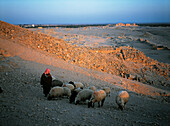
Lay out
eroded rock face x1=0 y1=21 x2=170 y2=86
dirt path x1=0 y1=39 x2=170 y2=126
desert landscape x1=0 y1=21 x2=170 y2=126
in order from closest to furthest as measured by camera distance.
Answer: dirt path x1=0 y1=39 x2=170 y2=126, desert landscape x1=0 y1=21 x2=170 y2=126, eroded rock face x1=0 y1=21 x2=170 y2=86

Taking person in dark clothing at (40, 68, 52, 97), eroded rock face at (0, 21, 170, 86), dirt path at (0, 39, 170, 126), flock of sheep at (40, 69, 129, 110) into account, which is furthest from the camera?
eroded rock face at (0, 21, 170, 86)

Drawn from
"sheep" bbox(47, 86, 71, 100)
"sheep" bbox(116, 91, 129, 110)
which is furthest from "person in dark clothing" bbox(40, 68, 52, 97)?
"sheep" bbox(116, 91, 129, 110)

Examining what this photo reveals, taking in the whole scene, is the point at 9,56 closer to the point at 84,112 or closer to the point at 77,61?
the point at 77,61

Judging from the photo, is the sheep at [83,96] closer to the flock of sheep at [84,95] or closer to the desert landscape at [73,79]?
the flock of sheep at [84,95]

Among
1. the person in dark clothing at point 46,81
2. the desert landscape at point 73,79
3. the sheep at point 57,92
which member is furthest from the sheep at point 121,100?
the person in dark clothing at point 46,81

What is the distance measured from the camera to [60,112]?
5004 millimetres

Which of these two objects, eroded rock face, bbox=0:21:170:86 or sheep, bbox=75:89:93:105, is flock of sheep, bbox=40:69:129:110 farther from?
eroded rock face, bbox=0:21:170:86

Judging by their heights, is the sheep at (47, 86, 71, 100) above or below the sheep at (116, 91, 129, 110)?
above

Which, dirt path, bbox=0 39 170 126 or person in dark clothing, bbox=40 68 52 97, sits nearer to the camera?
dirt path, bbox=0 39 170 126

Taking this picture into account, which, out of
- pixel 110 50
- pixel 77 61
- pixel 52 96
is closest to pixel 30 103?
pixel 52 96

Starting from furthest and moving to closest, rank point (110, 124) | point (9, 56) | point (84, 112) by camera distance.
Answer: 1. point (9, 56)
2. point (84, 112)
3. point (110, 124)

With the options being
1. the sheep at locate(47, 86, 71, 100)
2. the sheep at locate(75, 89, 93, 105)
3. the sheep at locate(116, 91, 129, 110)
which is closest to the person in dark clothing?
the sheep at locate(47, 86, 71, 100)

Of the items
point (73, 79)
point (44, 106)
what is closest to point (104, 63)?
point (73, 79)

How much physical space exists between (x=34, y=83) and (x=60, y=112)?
421cm
